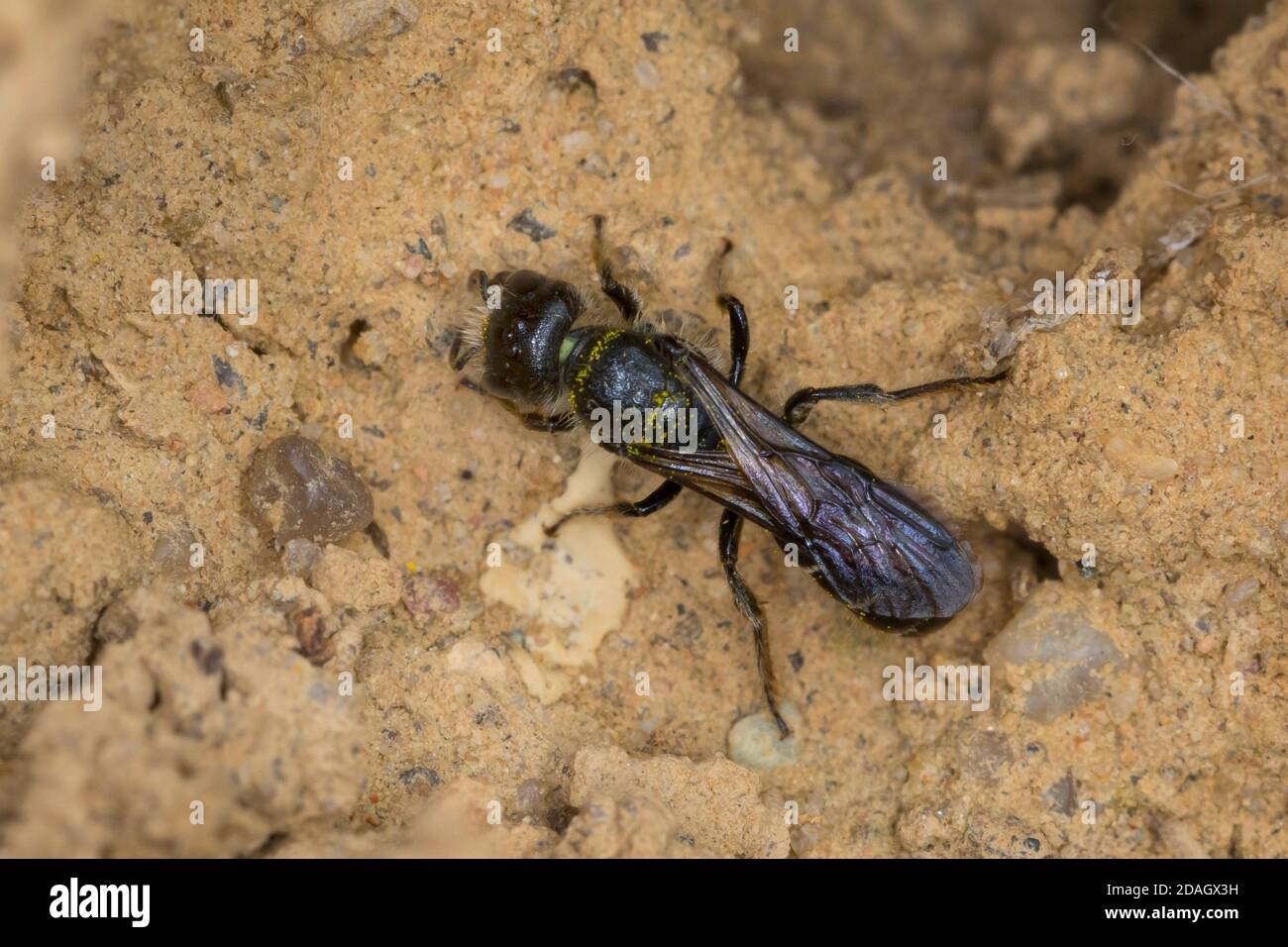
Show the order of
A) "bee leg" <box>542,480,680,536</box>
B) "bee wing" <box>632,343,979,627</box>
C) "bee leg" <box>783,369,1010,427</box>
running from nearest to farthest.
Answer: "bee wing" <box>632,343,979,627</box>, "bee leg" <box>783,369,1010,427</box>, "bee leg" <box>542,480,680,536</box>

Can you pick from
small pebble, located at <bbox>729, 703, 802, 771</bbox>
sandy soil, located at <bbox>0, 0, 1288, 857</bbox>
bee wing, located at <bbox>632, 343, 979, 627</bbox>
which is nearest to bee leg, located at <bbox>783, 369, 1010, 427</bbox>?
sandy soil, located at <bbox>0, 0, 1288, 857</bbox>

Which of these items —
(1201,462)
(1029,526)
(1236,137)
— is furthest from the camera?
(1236,137)

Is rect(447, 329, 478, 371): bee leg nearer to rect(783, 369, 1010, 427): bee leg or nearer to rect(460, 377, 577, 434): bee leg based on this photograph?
rect(460, 377, 577, 434): bee leg

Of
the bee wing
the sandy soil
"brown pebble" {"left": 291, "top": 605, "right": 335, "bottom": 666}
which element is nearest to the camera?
the sandy soil

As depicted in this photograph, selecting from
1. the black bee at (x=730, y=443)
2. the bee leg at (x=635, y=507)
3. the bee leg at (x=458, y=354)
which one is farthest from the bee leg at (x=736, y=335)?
the bee leg at (x=458, y=354)

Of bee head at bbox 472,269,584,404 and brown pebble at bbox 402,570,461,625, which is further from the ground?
bee head at bbox 472,269,584,404

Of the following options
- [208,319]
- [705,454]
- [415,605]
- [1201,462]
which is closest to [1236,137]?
[1201,462]

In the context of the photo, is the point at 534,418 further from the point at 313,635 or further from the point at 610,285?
the point at 313,635

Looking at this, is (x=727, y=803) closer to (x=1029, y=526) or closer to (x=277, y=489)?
(x=1029, y=526)
